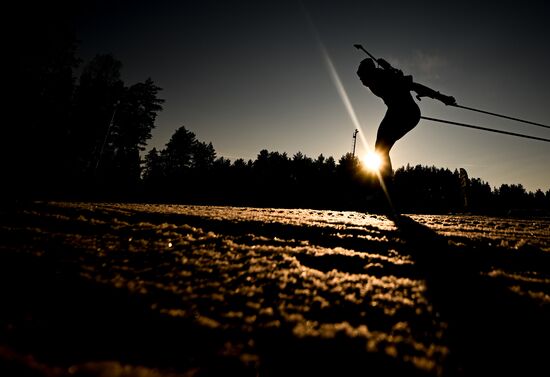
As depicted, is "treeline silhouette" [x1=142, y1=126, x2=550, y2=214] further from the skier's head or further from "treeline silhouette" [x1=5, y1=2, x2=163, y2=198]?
the skier's head

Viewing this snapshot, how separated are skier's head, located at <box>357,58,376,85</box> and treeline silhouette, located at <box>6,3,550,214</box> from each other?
9.06ft

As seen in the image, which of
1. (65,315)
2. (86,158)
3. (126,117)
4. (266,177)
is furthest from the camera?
(266,177)

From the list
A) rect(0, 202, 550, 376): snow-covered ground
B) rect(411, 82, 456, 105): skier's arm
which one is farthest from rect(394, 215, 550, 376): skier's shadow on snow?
rect(411, 82, 456, 105): skier's arm

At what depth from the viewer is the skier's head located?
7.20m

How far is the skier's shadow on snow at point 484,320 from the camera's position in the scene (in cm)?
157

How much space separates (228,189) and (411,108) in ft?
164

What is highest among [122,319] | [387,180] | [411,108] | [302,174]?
[302,174]

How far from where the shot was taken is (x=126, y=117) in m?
43.4

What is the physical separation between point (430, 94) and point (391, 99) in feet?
4.70

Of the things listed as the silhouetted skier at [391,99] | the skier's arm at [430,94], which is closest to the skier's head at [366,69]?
the silhouetted skier at [391,99]

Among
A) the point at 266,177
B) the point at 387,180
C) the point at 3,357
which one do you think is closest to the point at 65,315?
the point at 3,357

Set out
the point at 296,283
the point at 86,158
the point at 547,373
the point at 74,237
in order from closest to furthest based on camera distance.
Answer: the point at 547,373 → the point at 296,283 → the point at 74,237 → the point at 86,158

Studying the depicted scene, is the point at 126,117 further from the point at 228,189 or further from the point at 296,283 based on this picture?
the point at 296,283

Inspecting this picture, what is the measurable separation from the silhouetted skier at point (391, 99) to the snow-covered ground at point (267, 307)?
12.3 ft
